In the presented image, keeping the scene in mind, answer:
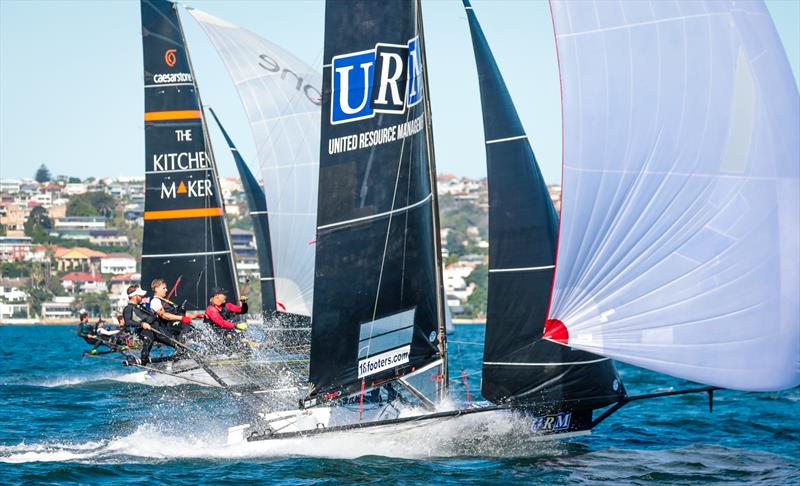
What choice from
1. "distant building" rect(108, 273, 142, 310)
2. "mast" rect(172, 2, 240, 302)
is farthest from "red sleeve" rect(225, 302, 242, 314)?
"distant building" rect(108, 273, 142, 310)

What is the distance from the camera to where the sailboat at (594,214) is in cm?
1097

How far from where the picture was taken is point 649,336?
1149 centimetres

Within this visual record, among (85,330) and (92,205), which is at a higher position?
(92,205)

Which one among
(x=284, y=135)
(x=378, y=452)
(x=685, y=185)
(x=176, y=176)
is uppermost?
(x=284, y=135)

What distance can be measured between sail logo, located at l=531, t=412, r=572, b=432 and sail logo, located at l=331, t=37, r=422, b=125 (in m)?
3.66

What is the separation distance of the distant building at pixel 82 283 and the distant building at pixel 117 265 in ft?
22.2

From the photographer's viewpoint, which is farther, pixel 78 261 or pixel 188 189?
pixel 78 261

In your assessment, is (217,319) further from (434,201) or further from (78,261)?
(78,261)

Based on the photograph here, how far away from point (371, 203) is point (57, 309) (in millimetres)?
90210

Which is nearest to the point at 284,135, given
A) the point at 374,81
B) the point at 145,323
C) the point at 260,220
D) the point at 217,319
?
the point at 260,220

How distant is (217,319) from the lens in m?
15.0

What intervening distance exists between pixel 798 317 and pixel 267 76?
42.9 feet

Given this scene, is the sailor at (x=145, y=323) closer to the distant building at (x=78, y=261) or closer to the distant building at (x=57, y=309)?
the distant building at (x=57, y=309)

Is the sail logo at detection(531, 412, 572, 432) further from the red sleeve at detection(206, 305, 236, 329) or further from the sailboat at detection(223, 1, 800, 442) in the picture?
the red sleeve at detection(206, 305, 236, 329)
